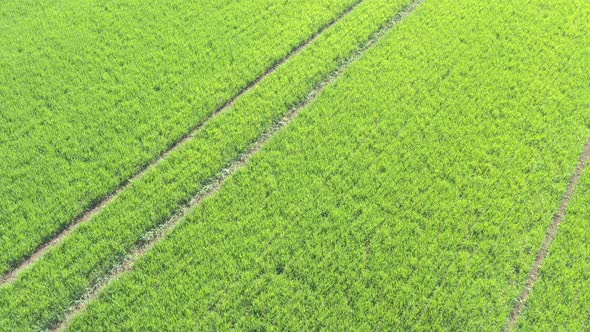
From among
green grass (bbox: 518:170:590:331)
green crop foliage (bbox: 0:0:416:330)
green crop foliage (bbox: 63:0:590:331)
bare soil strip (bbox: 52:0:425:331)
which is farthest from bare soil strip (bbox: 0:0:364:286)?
green grass (bbox: 518:170:590:331)

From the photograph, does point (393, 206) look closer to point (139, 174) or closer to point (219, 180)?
point (219, 180)

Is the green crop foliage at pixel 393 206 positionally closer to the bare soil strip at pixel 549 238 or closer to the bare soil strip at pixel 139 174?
the bare soil strip at pixel 549 238

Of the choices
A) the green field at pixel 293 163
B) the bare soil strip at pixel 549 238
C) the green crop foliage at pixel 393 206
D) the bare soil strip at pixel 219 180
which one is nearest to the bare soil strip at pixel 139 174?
the green field at pixel 293 163

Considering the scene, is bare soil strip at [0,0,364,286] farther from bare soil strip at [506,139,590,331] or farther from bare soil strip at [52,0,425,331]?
bare soil strip at [506,139,590,331]

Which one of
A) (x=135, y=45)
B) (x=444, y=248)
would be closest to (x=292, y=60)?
(x=135, y=45)

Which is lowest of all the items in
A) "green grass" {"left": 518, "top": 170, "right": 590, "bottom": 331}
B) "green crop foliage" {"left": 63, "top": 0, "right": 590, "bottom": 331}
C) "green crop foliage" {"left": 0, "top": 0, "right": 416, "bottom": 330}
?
"green grass" {"left": 518, "top": 170, "right": 590, "bottom": 331}

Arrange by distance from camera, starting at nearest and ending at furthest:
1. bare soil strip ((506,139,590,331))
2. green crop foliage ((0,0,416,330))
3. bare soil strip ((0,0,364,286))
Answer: green crop foliage ((0,0,416,330)) < bare soil strip ((506,139,590,331)) < bare soil strip ((0,0,364,286))

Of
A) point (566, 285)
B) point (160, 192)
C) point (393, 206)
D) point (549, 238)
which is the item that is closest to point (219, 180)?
point (160, 192)
